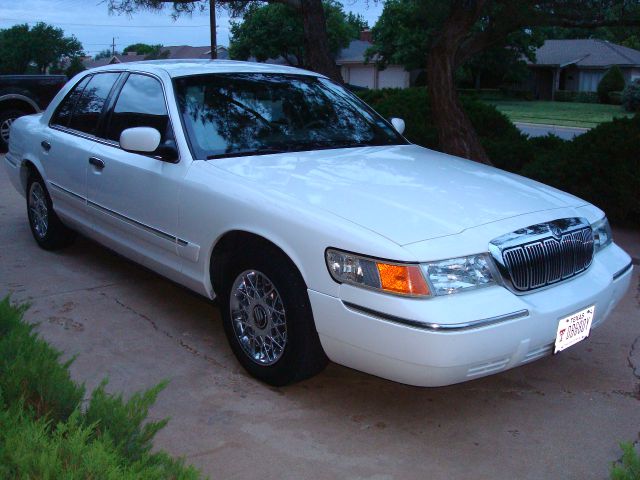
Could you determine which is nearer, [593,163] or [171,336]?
[171,336]

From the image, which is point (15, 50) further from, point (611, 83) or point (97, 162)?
point (97, 162)

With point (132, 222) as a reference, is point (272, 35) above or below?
above

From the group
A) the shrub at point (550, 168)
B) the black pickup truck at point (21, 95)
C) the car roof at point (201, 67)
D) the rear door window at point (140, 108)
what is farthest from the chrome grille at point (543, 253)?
the black pickup truck at point (21, 95)

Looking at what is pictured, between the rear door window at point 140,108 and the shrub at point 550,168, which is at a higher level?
the rear door window at point 140,108

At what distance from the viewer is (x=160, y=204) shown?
466cm

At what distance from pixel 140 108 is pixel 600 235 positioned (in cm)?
312

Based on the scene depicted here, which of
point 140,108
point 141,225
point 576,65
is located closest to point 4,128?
point 140,108

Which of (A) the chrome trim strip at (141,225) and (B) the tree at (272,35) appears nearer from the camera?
(A) the chrome trim strip at (141,225)

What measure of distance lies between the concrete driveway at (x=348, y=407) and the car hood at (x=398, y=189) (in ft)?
3.34

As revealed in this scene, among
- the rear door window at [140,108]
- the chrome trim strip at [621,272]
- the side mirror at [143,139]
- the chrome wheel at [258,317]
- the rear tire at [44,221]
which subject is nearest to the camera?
the chrome wheel at [258,317]

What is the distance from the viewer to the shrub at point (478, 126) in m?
9.79

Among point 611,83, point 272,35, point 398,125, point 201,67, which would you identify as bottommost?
point 398,125

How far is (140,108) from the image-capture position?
516 centimetres

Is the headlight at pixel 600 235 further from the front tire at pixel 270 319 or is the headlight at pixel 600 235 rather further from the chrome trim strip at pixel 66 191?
the chrome trim strip at pixel 66 191
